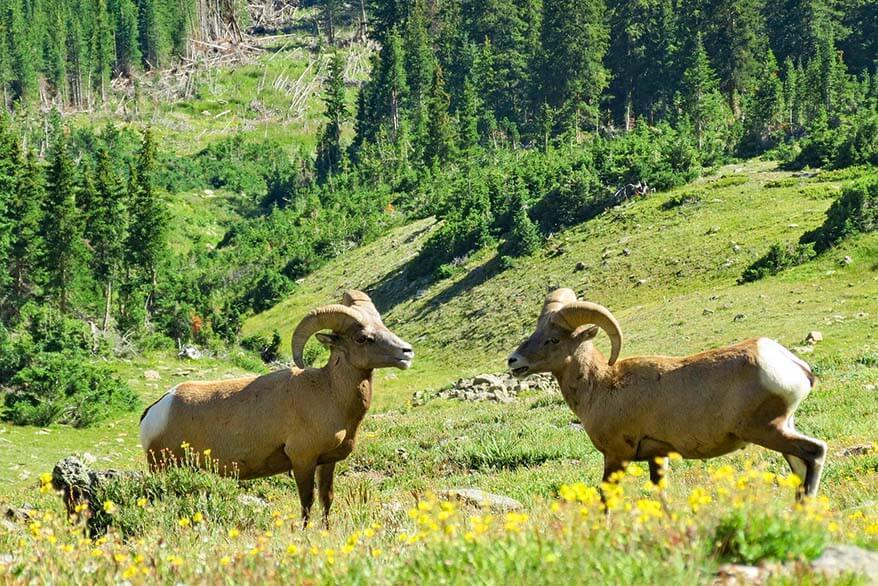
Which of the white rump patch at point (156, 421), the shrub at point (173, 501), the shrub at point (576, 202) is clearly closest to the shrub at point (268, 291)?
the shrub at point (576, 202)

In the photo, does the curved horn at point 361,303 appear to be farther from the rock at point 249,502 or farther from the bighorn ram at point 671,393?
the rock at point 249,502

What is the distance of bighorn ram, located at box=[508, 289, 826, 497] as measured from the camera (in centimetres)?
801

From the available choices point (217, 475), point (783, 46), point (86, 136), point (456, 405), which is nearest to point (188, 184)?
point (86, 136)

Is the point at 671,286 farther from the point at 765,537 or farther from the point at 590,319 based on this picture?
the point at 765,537

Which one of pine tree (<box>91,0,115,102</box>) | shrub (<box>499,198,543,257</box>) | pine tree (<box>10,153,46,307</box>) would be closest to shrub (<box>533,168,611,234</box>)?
shrub (<box>499,198,543,257</box>)

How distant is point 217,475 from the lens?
937 cm

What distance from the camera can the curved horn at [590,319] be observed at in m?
9.00

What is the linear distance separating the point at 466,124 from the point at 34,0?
86545 millimetres

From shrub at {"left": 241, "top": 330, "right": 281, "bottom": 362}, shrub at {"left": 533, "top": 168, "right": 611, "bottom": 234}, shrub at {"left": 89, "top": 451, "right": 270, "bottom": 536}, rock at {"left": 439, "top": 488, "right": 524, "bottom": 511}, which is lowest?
shrub at {"left": 241, "top": 330, "right": 281, "bottom": 362}

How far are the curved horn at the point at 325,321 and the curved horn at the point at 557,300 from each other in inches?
73.3

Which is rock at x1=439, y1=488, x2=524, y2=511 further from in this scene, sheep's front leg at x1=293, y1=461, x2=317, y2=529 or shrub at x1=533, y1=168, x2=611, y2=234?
shrub at x1=533, y1=168, x2=611, y2=234

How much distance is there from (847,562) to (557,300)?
207 inches

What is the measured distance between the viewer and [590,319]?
30.2 feet

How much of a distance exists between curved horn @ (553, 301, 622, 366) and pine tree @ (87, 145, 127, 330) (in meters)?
40.0
